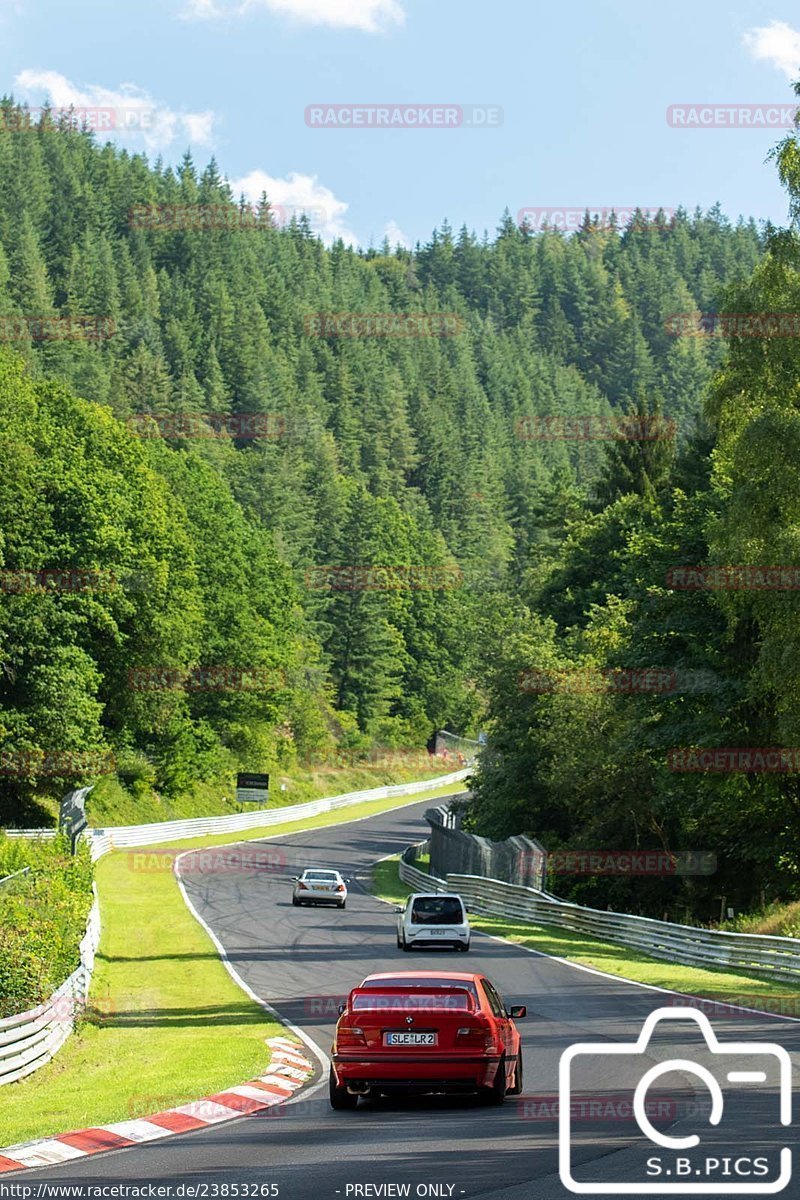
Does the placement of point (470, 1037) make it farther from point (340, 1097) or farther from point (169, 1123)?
point (169, 1123)

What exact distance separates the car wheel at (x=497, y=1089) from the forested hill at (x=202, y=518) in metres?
25.0

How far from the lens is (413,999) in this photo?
49.8 ft

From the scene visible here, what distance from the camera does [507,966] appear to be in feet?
107

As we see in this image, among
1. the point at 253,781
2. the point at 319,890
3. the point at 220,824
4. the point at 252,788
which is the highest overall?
the point at 319,890

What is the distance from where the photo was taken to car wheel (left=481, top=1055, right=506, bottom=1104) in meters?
14.9

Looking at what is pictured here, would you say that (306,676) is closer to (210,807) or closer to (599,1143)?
(210,807)

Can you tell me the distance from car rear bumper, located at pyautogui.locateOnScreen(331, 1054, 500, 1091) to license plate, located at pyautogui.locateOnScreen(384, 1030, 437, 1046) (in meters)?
0.12

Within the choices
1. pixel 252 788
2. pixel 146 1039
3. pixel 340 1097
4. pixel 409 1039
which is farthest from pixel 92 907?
pixel 252 788

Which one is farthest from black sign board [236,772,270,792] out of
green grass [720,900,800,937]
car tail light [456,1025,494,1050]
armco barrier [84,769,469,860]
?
car tail light [456,1025,494,1050]

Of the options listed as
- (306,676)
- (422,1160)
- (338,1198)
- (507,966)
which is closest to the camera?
(338,1198)

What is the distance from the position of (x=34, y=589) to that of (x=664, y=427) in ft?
141

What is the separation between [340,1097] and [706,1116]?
357cm

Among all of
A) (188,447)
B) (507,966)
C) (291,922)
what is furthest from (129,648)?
(188,447)

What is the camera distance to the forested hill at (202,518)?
70875 mm
